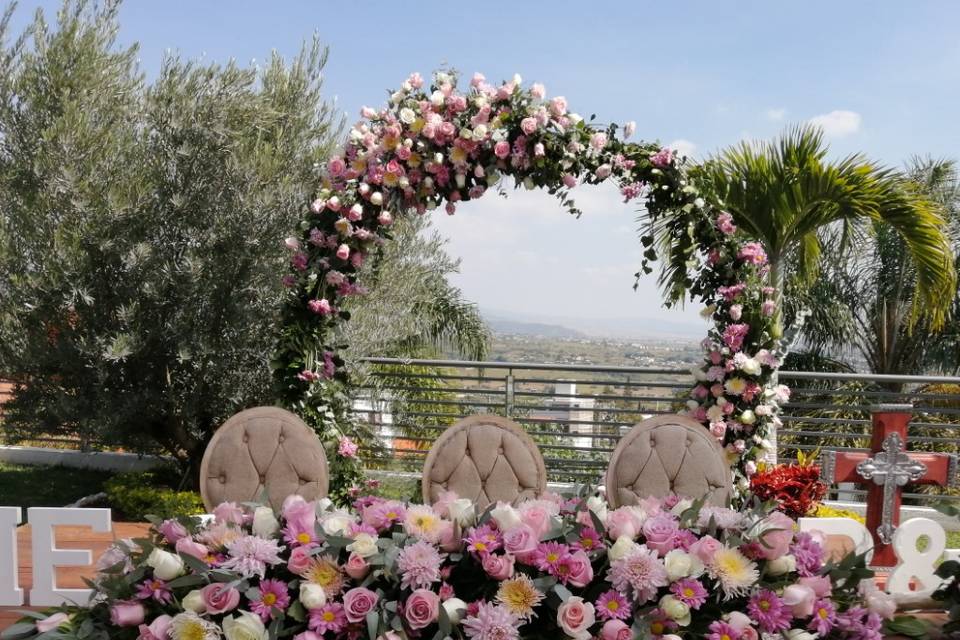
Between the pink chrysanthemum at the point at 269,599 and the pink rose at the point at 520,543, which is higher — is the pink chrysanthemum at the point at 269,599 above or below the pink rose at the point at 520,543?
below

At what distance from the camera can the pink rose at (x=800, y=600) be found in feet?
4.47

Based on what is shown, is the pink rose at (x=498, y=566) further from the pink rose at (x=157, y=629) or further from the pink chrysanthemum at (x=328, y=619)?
the pink rose at (x=157, y=629)

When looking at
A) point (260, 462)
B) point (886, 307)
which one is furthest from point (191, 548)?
point (886, 307)

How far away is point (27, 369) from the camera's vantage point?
5.18 meters

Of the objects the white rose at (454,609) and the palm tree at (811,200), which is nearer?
the white rose at (454,609)

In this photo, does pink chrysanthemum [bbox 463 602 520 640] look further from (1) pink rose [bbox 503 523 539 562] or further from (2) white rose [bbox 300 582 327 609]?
(2) white rose [bbox 300 582 327 609]

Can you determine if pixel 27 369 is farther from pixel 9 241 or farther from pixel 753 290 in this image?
pixel 753 290

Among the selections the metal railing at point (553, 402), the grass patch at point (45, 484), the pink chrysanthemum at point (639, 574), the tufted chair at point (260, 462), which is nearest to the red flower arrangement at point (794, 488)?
the metal railing at point (553, 402)

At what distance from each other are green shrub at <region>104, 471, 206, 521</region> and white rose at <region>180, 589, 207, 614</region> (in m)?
3.60

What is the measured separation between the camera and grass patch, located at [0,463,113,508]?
592 cm

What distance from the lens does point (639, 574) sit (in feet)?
4.38

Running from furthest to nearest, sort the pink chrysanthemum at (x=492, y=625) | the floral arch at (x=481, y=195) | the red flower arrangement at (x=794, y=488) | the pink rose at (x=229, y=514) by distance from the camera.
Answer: the floral arch at (x=481, y=195) < the red flower arrangement at (x=794, y=488) < the pink rose at (x=229, y=514) < the pink chrysanthemum at (x=492, y=625)

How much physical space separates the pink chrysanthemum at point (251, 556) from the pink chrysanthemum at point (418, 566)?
8.8 inches

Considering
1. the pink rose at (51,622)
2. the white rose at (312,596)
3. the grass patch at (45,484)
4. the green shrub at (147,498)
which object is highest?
the white rose at (312,596)
